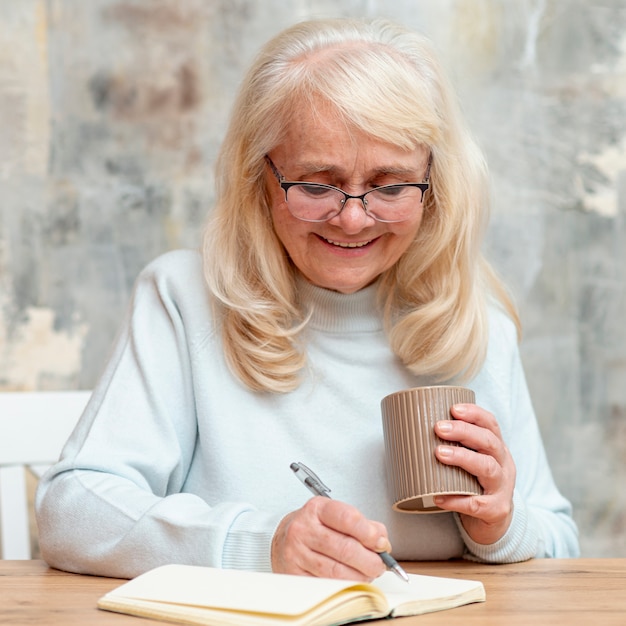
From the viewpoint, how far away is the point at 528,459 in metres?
1.60

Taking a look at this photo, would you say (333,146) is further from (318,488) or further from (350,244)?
(318,488)

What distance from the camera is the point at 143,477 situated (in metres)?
1.40

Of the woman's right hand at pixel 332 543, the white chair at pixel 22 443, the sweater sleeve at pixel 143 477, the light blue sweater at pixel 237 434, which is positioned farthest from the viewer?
the white chair at pixel 22 443

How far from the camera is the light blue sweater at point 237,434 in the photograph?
4.31ft

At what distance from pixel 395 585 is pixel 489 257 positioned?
1419 mm

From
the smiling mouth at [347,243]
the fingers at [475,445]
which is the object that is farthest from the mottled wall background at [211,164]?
the fingers at [475,445]

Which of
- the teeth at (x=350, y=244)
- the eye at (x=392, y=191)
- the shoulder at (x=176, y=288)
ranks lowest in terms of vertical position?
the shoulder at (x=176, y=288)

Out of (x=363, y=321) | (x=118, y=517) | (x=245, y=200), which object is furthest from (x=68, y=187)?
Result: (x=118, y=517)

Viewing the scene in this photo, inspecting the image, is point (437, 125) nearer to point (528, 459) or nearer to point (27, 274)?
point (528, 459)

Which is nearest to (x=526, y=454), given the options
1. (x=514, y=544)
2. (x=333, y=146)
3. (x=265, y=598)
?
(x=514, y=544)

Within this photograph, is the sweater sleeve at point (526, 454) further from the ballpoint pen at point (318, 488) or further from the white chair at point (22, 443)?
the white chair at point (22, 443)

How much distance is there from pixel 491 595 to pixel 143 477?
0.55 meters

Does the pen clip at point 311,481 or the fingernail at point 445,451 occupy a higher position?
the fingernail at point 445,451

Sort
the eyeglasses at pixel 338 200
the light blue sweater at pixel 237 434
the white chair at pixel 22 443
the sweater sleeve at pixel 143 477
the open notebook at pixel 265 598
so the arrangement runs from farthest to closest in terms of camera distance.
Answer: the white chair at pixel 22 443, the eyeglasses at pixel 338 200, the light blue sweater at pixel 237 434, the sweater sleeve at pixel 143 477, the open notebook at pixel 265 598
